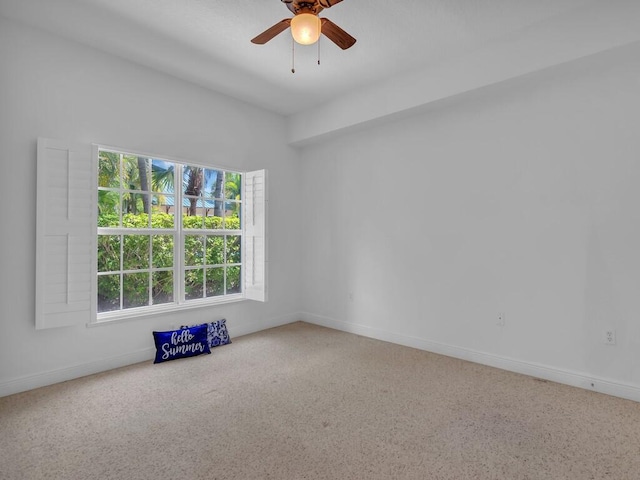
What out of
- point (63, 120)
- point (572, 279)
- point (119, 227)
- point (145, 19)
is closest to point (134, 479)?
point (119, 227)

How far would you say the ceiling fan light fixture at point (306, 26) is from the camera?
2041 millimetres

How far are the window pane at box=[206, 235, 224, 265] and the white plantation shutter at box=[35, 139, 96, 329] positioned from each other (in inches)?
50.7

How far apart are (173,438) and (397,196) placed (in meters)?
3.05

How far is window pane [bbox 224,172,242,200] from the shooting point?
13.8 ft

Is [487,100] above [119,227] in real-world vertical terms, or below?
above

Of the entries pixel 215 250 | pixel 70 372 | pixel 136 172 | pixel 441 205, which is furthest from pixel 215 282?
pixel 441 205

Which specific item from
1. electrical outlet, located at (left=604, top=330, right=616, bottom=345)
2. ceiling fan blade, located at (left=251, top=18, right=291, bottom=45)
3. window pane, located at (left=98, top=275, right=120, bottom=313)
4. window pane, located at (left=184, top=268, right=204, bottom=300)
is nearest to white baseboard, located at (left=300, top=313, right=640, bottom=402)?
electrical outlet, located at (left=604, top=330, right=616, bottom=345)

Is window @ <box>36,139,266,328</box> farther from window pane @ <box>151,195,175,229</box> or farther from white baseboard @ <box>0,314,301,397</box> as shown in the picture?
white baseboard @ <box>0,314,301,397</box>

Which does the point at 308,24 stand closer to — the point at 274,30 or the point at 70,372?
the point at 274,30

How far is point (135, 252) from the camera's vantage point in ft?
11.3

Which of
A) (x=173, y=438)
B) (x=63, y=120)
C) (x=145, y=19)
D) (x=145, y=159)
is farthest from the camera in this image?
(x=145, y=159)

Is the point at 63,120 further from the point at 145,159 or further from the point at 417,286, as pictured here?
the point at 417,286

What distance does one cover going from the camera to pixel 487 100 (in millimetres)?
3242

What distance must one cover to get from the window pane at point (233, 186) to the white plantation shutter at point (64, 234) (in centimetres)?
150
